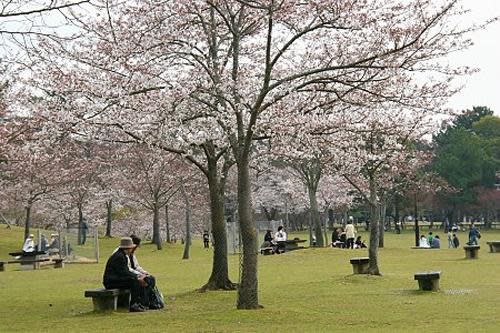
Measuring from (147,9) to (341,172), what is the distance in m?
7.54

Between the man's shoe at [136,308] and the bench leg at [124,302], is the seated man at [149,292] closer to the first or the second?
the man's shoe at [136,308]

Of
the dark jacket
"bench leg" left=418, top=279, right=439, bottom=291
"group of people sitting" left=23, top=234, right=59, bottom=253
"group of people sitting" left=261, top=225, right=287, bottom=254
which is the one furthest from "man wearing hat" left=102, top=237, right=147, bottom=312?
"group of people sitting" left=261, top=225, right=287, bottom=254

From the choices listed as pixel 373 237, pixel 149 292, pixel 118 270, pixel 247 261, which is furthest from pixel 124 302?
pixel 373 237

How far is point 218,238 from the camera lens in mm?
15859

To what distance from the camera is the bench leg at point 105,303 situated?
1200 centimetres

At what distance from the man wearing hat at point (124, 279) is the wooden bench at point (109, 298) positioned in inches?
5.9

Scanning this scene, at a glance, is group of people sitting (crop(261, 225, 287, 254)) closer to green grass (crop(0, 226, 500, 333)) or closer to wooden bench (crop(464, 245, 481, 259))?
wooden bench (crop(464, 245, 481, 259))

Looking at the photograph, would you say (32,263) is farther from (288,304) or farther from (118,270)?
(288,304)

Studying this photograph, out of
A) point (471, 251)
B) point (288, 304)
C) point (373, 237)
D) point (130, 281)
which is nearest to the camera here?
point (130, 281)

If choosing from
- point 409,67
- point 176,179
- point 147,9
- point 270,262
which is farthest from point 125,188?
point 409,67

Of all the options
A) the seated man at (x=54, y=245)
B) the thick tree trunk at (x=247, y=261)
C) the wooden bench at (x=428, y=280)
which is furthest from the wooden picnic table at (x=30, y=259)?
the thick tree trunk at (x=247, y=261)

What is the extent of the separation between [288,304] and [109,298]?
3118 mm

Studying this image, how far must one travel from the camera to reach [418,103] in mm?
12359

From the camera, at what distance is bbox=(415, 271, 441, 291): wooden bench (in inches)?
566
